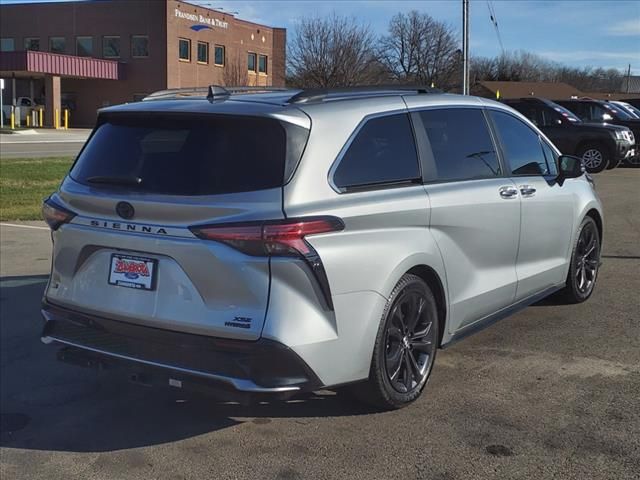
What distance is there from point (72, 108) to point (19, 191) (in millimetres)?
47202

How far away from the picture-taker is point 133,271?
3820mm

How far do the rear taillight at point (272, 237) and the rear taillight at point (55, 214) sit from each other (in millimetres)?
1015

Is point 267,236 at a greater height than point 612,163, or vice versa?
point 612,163

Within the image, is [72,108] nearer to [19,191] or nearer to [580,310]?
[19,191]

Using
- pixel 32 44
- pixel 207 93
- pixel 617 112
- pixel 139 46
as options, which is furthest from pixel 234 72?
pixel 207 93

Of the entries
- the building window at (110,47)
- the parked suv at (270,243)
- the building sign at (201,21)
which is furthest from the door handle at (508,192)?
the building window at (110,47)

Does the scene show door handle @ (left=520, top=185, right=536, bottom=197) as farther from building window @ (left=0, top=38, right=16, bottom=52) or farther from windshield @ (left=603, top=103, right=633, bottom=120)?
building window @ (left=0, top=38, right=16, bottom=52)

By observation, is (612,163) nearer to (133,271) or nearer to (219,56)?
(133,271)

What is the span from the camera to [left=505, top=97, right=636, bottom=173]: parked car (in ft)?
62.2

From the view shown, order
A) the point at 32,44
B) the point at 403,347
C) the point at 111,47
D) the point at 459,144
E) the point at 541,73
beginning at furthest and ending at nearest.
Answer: the point at 541,73
the point at 32,44
the point at 111,47
the point at 459,144
the point at 403,347

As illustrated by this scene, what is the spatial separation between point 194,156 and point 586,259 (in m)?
4.33

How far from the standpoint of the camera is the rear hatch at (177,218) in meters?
3.55

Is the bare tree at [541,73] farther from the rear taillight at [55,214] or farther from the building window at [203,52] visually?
the rear taillight at [55,214]

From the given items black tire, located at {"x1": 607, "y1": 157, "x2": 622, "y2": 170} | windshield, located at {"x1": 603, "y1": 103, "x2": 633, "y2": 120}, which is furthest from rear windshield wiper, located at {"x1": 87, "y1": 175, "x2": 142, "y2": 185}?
windshield, located at {"x1": 603, "y1": 103, "x2": 633, "y2": 120}
